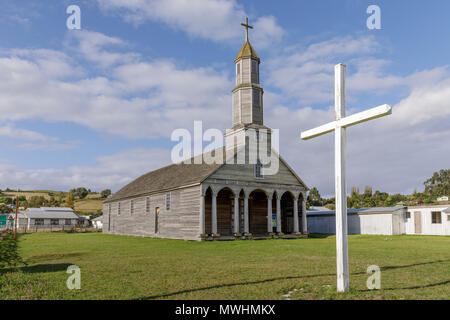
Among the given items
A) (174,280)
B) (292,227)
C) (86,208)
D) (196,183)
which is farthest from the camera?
(86,208)

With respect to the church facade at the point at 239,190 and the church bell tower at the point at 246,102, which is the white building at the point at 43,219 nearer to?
the church facade at the point at 239,190

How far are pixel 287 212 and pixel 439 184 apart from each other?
85231mm

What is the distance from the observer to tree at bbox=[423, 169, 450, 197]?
323 ft

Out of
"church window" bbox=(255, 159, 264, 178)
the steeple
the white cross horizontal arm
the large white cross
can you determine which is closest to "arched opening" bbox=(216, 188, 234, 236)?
"church window" bbox=(255, 159, 264, 178)

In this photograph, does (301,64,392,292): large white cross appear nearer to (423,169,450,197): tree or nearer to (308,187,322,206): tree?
(423,169,450,197): tree

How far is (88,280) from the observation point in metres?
9.28

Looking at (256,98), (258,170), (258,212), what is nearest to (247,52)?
(256,98)

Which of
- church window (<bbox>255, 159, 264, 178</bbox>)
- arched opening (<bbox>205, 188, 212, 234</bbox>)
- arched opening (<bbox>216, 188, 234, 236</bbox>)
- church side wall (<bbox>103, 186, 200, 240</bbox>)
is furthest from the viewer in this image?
church window (<bbox>255, 159, 264, 178</bbox>)

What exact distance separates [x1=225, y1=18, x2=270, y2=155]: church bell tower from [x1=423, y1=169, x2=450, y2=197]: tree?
8560 cm
